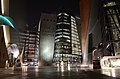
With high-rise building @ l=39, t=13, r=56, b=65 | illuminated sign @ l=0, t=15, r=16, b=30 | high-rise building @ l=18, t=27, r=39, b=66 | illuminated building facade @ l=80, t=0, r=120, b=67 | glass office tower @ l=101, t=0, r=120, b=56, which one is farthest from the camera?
high-rise building @ l=18, t=27, r=39, b=66

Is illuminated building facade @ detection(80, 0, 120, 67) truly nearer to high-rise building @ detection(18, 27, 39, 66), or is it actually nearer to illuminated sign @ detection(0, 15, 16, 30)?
illuminated sign @ detection(0, 15, 16, 30)

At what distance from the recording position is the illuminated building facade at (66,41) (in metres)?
114

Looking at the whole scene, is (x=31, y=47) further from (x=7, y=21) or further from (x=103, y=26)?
(x=7, y=21)

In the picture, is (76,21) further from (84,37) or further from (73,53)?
(84,37)

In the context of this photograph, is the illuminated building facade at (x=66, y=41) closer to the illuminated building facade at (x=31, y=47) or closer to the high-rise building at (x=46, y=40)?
the high-rise building at (x=46, y=40)

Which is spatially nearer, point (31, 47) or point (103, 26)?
point (103, 26)

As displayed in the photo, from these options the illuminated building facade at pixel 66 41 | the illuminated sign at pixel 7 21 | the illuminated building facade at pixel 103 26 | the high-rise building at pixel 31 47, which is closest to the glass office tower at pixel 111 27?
the illuminated building facade at pixel 103 26

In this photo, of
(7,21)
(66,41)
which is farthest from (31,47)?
(7,21)

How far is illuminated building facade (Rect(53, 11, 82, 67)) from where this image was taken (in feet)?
372

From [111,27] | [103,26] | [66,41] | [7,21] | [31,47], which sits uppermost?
[66,41]

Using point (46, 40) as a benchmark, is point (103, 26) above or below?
below

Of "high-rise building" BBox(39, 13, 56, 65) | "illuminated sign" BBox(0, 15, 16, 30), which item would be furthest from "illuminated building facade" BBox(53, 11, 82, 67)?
"illuminated sign" BBox(0, 15, 16, 30)

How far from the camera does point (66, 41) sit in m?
118

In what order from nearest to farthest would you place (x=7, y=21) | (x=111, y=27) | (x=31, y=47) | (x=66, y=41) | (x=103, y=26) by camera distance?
(x=7, y=21)
(x=111, y=27)
(x=103, y=26)
(x=31, y=47)
(x=66, y=41)
